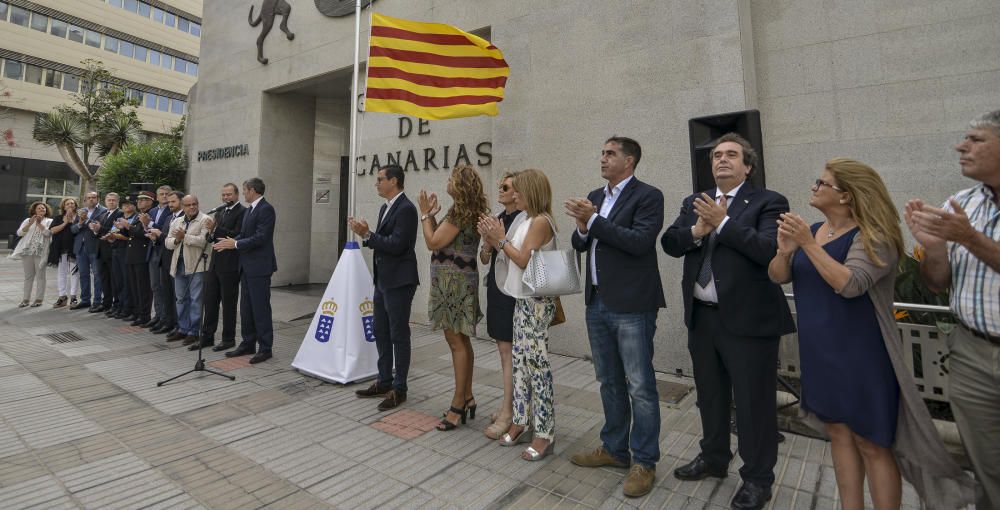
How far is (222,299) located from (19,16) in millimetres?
42527

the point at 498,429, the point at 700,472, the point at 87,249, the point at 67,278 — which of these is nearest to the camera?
the point at 700,472

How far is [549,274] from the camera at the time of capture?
299 cm

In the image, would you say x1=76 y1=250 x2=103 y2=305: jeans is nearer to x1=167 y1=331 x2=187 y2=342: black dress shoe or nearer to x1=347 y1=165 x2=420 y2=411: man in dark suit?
x1=167 y1=331 x2=187 y2=342: black dress shoe

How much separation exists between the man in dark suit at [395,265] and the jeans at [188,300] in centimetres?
367

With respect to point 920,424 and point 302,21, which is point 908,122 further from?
point 302,21

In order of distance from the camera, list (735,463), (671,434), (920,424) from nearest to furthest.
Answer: (920,424) < (735,463) < (671,434)

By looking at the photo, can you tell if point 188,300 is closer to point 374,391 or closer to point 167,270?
point 167,270

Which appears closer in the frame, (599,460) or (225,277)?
(599,460)

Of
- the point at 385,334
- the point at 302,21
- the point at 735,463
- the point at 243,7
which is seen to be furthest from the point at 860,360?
the point at 243,7

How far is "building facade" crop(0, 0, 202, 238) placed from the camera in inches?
1217

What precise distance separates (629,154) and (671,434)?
7.55 ft

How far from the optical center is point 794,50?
17.7 ft

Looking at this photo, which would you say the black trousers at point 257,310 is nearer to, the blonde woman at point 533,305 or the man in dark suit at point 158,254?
the man in dark suit at point 158,254

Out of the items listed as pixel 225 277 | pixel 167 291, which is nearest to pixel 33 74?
pixel 167 291
